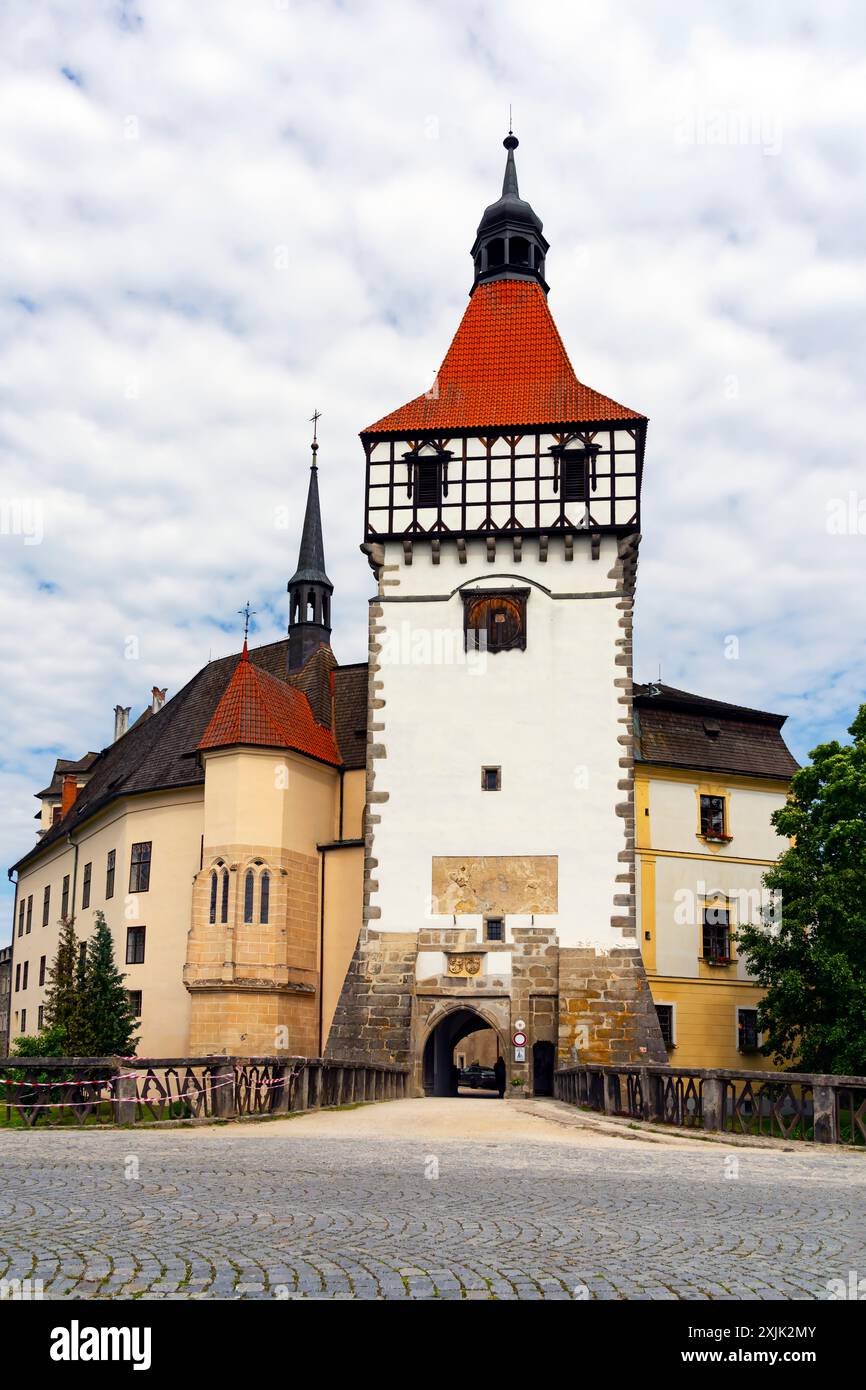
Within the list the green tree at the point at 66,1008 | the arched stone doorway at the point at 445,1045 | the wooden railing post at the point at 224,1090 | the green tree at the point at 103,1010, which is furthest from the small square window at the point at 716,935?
the wooden railing post at the point at 224,1090

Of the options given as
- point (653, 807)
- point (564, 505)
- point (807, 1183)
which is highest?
point (564, 505)

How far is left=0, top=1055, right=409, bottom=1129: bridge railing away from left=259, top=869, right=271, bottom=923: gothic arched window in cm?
1161

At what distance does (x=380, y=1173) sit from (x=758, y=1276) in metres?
5.98

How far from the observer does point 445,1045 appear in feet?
113

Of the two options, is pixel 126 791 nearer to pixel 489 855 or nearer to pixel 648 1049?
pixel 489 855

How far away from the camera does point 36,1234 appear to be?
8008 millimetres

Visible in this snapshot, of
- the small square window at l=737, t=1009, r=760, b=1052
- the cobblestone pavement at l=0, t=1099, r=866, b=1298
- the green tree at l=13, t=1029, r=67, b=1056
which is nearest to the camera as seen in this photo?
the cobblestone pavement at l=0, t=1099, r=866, b=1298

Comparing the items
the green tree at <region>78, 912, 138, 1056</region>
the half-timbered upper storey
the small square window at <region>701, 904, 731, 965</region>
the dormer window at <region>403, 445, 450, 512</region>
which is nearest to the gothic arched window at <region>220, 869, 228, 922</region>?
the green tree at <region>78, 912, 138, 1056</region>

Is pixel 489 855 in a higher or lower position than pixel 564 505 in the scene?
lower

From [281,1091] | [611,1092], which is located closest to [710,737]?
[611,1092]

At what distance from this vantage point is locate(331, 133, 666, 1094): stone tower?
31.3 meters

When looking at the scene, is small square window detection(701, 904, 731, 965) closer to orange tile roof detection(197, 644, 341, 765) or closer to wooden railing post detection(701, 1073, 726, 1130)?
orange tile roof detection(197, 644, 341, 765)

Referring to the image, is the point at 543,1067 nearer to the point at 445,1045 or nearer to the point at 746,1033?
the point at 445,1045

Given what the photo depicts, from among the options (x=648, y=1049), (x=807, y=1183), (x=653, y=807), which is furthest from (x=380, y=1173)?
(x=653, y=807)
